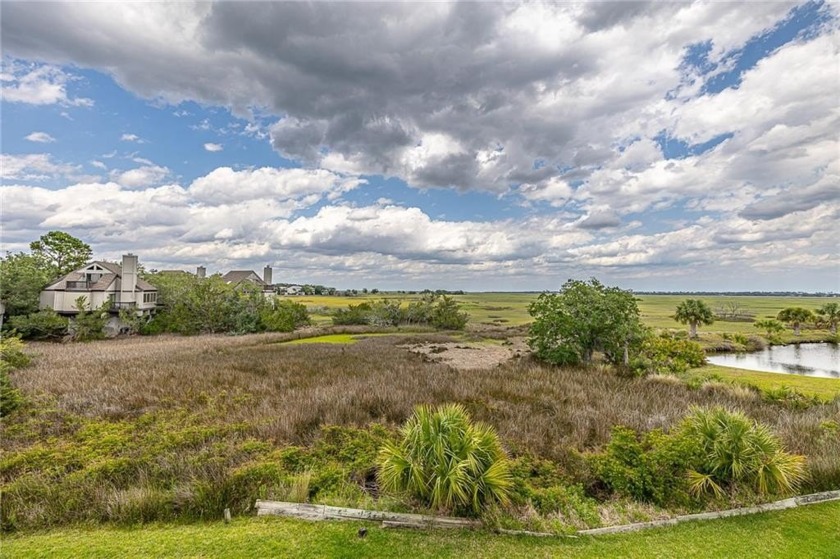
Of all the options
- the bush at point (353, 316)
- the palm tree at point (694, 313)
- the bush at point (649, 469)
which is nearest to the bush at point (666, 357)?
the bush at point (649, 469)

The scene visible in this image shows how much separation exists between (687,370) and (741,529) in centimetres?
1686

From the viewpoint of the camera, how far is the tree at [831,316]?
150ft

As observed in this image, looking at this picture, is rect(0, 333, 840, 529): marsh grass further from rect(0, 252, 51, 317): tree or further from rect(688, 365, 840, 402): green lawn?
rect(0, 252, 51, 317): tree

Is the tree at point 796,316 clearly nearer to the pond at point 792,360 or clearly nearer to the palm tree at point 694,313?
the pond at point 792,360

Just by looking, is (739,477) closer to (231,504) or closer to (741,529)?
(741,529)

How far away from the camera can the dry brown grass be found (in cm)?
819

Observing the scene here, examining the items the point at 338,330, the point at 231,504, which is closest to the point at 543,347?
the point at 231,504

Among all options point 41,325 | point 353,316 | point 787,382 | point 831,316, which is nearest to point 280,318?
point 353,316

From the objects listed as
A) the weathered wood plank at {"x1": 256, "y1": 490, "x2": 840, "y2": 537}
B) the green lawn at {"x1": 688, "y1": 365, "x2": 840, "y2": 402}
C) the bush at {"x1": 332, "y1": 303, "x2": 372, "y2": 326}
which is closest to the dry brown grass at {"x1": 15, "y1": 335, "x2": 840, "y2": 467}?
the weathered wood plank at {"x1": 256, "y1": 490, "x2": 840, "y2": 537}

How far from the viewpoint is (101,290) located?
32.2 metres

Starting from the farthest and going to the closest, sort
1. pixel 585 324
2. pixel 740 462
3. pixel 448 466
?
1. pixel 585 324
2. pixel 740 462
3. pixel 448 466

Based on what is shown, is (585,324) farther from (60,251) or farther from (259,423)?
(60,251)

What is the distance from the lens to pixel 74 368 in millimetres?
15359

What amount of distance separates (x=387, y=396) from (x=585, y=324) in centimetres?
1193
